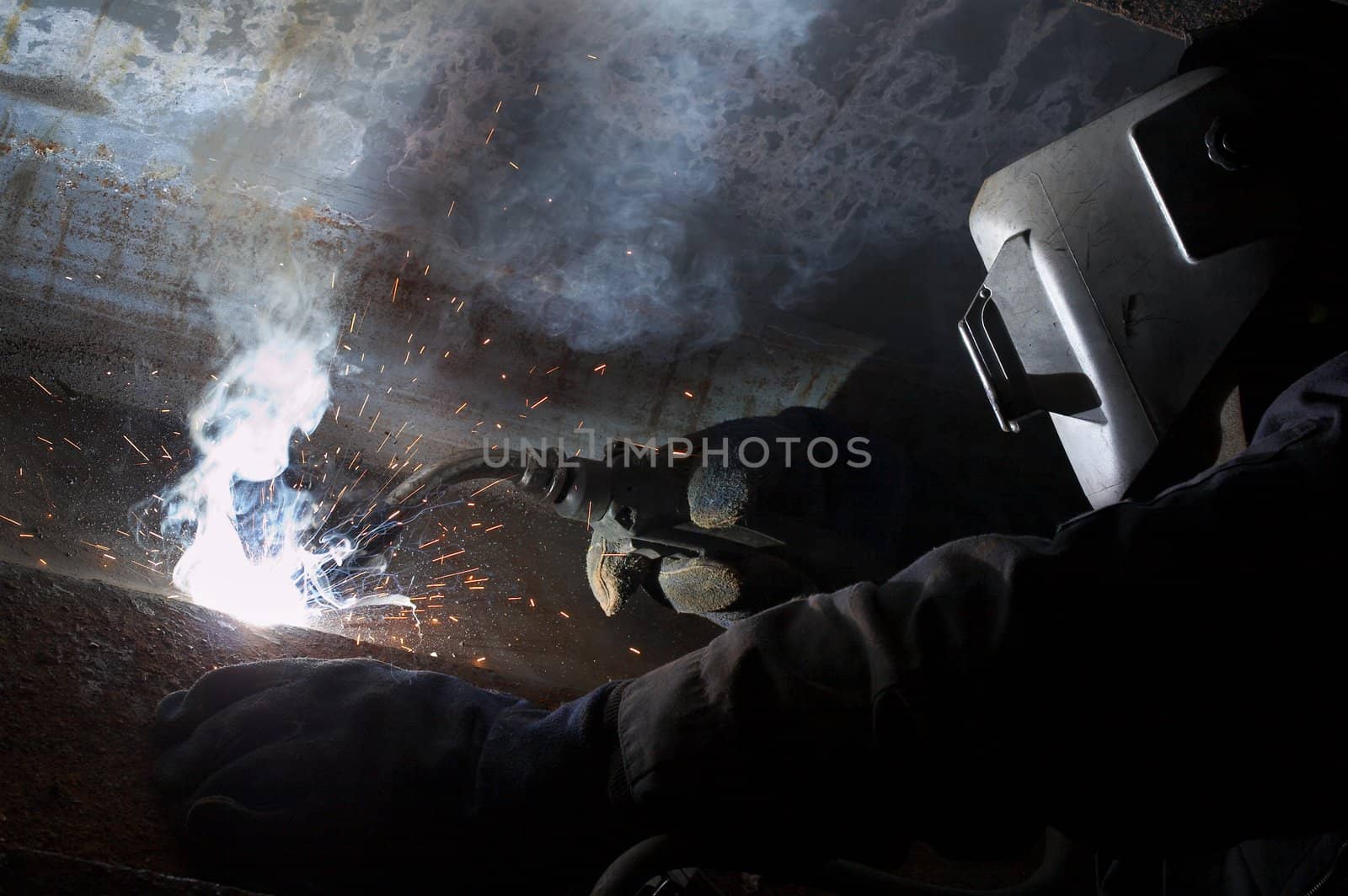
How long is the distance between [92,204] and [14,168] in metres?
0.23

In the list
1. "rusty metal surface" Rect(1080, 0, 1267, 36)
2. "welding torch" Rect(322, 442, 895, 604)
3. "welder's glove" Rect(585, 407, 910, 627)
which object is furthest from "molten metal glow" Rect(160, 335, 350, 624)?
"rusty metal surface" Rect(1080, 0, 1267, 36)

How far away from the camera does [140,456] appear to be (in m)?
2.70

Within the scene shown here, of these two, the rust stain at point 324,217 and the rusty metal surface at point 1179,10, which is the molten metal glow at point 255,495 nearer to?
the rust stain at point 324,217

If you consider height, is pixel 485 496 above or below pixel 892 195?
below

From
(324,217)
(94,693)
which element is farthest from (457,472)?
(94,693)

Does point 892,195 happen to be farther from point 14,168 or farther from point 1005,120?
point 14,168

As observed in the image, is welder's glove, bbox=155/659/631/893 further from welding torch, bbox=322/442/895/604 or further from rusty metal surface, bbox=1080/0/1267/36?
rusty metal surface, bbox=1080/0/1267/36

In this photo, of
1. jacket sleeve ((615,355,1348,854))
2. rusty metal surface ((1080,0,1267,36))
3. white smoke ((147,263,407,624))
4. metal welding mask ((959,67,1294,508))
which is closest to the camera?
jacket sleeve ((615,355,1348,854))

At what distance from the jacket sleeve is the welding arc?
125cm

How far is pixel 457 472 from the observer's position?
245cm

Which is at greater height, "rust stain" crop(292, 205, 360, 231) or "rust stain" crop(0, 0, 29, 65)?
"rust stain" crop(0, 0, 29, 65)

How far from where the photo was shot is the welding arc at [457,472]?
7.89ft

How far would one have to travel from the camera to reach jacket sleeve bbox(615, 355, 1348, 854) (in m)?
1.23

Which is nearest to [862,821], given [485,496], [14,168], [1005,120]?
[485,496]
